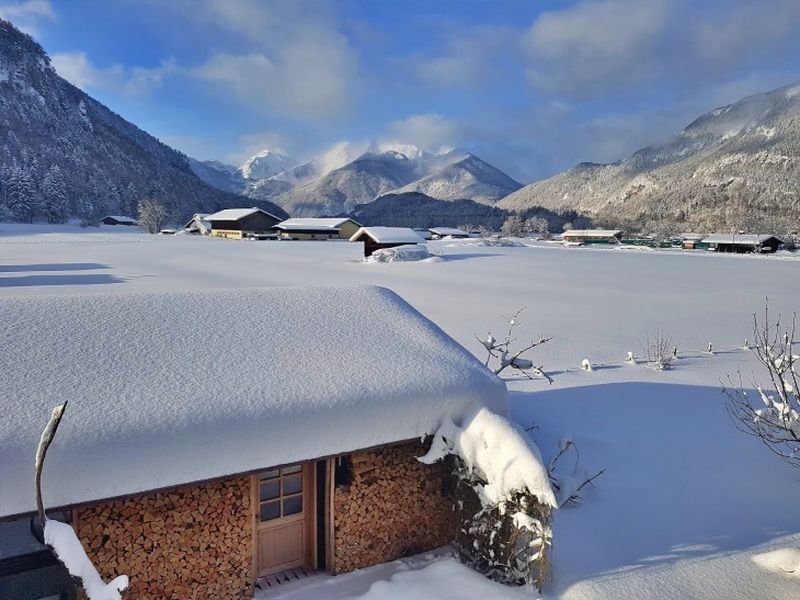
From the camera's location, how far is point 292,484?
283 inches

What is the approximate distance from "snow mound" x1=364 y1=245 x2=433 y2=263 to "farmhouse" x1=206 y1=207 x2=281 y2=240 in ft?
118

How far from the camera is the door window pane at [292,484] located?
7125mm

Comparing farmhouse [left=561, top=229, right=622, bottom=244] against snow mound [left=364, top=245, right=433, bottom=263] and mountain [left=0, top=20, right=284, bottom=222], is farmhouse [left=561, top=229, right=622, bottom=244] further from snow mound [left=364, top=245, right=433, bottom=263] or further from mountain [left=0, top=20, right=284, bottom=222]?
mountain [left=0, top=20, right=284, bottom=222]

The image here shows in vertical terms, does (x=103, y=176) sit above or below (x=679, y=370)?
above

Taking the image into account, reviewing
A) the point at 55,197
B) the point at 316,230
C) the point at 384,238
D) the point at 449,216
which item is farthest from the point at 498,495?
the point at 449,216

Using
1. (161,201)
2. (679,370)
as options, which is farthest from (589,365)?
(161,201)

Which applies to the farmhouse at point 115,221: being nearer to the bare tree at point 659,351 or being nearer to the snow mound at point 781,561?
the bare tree at point 659,351

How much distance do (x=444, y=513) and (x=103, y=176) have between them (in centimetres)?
14581

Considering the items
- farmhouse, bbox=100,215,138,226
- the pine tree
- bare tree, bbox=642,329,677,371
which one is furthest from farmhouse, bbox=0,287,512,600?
farmhouse, bbox=100,215,138,226

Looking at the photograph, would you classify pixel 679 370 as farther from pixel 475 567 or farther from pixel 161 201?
pixel 161 201

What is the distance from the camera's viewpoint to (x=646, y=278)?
41938 millimetres

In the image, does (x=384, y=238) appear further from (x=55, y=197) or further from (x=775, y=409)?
(x=55, y=197)

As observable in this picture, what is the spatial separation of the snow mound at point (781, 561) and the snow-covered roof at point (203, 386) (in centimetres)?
395

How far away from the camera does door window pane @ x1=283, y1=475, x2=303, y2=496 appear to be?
7125 mm
